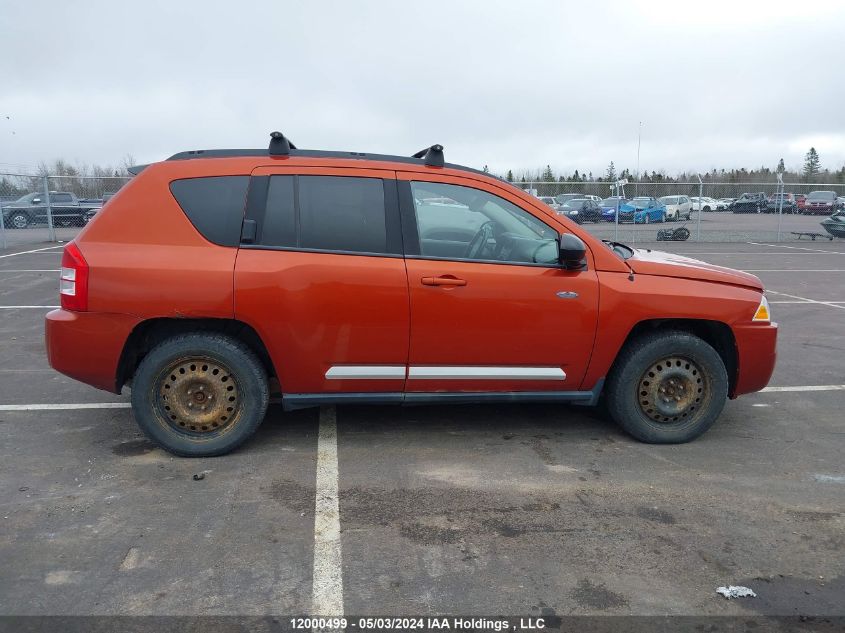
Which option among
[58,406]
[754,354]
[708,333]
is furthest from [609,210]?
[58,406]

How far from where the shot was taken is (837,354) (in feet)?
23.9

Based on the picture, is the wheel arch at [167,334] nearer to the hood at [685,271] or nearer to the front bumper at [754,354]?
the hood at [685,271]

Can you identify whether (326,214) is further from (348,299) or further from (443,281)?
(443,281)

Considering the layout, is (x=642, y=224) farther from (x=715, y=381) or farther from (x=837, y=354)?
(x=715, y=381)

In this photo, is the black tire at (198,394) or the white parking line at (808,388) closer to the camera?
the black tire at (198,394)

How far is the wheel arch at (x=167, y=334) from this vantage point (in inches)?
172

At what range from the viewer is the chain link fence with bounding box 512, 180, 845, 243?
24.2m

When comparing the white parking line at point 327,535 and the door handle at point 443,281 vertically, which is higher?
the door handle at point 443,281

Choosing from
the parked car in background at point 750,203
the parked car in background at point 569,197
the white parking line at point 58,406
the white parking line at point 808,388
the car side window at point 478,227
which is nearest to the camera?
the car side window at point 478,227

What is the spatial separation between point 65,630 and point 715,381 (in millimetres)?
4059

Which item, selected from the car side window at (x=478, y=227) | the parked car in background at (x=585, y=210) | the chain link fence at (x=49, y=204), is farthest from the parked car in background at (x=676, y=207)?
the car side window at (x=478, y=227)

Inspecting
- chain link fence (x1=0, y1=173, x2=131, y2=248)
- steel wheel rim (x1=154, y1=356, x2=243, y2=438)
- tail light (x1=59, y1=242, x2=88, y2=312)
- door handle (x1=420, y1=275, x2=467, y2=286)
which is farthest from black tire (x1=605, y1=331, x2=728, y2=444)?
chain link fence (x1=0, y1=173, x2=131, y2=248)

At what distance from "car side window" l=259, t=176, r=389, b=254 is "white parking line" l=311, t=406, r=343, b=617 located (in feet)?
4.43

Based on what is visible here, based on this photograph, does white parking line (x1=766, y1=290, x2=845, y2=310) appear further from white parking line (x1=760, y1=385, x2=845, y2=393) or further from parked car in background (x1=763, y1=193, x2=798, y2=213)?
parked car in background (x1=763, y1=193, x2=798, y2=213)
